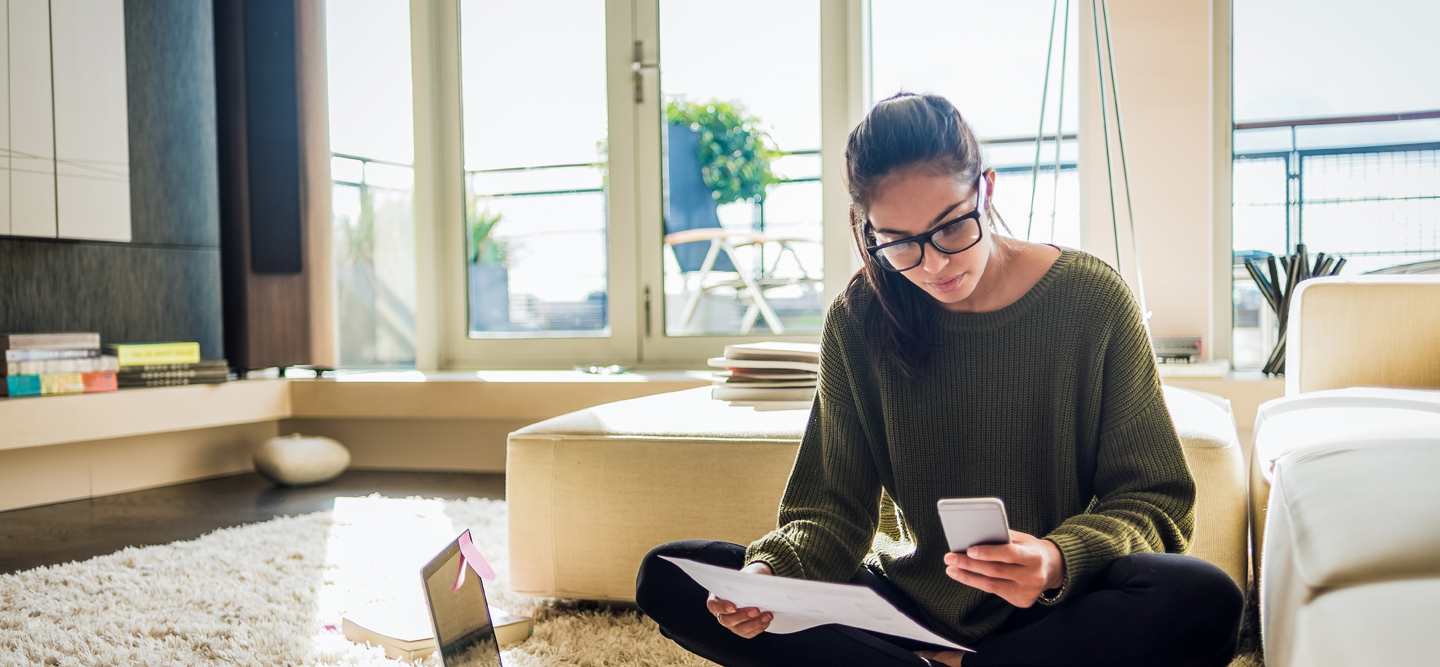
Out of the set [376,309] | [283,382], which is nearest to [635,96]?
[376,309]

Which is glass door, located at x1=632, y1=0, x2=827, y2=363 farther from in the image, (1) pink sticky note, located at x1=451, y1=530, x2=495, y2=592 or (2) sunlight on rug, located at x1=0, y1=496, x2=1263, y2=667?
(1) pink sticky note, located at x1=451, y1=530, x2=495, y2=592

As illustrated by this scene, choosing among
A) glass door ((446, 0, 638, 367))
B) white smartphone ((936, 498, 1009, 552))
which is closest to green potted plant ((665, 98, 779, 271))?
glass door ((446, 0, 638, 367))

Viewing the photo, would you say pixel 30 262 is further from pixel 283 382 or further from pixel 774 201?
pixel 774 201

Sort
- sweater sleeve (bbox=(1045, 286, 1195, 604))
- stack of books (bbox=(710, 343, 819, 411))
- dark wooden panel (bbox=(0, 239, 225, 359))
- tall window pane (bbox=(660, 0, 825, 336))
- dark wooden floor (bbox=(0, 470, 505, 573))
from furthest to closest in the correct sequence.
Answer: tall window pane (bbox=(660, 0, 825, 336)) → dark wooden panel (bbox=(0, 239, 225, 359)) → dark wooden floor (bbox=(0, 470, 505, 573)) → stack of books (bbox=(710, 343, 819, 411)) → sweater sleeve (bbox=(1045, 286, 1195, 604))

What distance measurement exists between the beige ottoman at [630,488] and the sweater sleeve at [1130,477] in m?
0.53

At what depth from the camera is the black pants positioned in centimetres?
89

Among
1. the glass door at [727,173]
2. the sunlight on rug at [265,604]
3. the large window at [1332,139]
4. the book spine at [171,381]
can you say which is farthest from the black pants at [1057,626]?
the book spine at [171,381]

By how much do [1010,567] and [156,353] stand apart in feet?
10.9

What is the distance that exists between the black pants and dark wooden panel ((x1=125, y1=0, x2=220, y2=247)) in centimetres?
320

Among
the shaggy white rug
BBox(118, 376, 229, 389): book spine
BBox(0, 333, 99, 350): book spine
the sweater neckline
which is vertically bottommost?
the shaggy white rug

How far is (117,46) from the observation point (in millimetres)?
3287

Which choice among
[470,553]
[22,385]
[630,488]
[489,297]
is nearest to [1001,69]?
[489,297]

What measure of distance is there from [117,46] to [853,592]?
354 centimetres

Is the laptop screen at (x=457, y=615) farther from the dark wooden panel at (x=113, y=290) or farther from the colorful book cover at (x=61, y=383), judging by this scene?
the dark wooden panel at (x=113, y=290)
